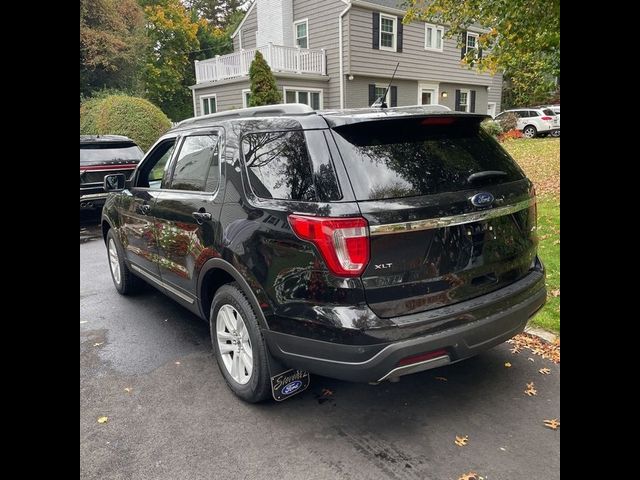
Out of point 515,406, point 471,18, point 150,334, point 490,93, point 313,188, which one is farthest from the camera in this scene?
point 490,93

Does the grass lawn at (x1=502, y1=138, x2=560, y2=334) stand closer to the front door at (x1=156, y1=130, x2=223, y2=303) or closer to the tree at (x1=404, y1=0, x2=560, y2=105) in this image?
the tree at (x1=404, y1=0, x2=560, y2=105)

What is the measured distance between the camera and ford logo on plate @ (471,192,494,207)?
2.76m

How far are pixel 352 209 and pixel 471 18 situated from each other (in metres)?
7.99

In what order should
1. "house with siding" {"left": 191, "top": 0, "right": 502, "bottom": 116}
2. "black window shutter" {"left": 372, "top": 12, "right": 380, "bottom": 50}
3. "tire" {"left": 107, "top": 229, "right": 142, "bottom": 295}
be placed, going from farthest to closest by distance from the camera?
"black window shutter" {"left": 372, "top": 12, "right": 380, "bottom": 50} < "house with siding" {"left": 191, "top": 0, "right": 502, "bottom": 116} < "tire" {"left": 107, "top": 229, "right": 142, "bottom": 295}

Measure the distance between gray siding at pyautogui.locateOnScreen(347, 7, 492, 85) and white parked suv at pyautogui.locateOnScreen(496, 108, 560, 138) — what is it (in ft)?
11.4

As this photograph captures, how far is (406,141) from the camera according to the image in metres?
2.84

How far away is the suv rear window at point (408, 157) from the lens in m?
2.64

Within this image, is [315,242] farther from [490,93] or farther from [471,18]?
[490,93]

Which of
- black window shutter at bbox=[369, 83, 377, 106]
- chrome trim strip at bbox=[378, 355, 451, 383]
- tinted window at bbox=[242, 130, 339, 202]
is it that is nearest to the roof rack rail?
tinted window at bbox=[242, 130, 339, 202]

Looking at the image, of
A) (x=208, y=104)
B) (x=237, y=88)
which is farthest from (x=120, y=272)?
(x=208, y=104)

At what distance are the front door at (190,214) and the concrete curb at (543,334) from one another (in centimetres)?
272
